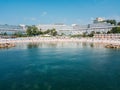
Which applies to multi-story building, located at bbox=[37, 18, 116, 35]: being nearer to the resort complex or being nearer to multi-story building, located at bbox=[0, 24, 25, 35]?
the resort complex

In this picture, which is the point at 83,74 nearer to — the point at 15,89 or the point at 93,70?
the point at 93,70

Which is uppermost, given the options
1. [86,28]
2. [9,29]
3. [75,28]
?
[75,28]

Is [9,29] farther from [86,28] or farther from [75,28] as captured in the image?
[86,28]

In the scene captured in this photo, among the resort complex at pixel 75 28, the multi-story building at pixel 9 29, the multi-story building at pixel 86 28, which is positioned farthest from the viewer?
the multi-story building at pixel 9 29

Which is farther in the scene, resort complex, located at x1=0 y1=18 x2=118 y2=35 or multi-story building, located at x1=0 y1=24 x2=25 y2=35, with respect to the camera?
multi-story building, located at x1=0 y1=24 x2=25 y2=35

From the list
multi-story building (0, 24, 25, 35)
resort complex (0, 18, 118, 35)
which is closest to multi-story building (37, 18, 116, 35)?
resort complex (0, 18, 118, 35)

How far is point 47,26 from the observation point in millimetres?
135750

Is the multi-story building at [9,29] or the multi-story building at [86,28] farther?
the multi-story building at [9,29]

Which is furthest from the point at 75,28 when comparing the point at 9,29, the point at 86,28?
the point at 9,29

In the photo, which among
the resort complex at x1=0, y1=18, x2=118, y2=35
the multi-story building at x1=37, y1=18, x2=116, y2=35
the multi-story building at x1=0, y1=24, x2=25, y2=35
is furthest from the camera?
the multi-story building at x1=0, y1=24, x2=25, y2=35

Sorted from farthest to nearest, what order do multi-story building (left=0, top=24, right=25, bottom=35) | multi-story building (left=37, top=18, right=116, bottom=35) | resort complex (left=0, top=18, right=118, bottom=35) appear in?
multi-story building (left=0, top=24, right=25, bottom=35)
resort complex (left=0, top=18, right=118, bottom=35)
multi-story building (left=37, top=18, right=116, bottom=35)

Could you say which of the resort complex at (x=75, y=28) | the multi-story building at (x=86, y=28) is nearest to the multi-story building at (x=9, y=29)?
the resort complex at (x=75, y=28)

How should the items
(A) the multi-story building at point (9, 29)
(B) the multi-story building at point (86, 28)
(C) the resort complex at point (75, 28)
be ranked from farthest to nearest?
1. (A) the multi-story building at point (9, 29)
2. (C) the resort complex at point (75, 28)
3. (B) the multi-story building at point (86, 28)

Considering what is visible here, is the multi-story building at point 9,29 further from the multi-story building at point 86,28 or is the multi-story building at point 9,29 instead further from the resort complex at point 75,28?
the multi-story building at point 86,28
